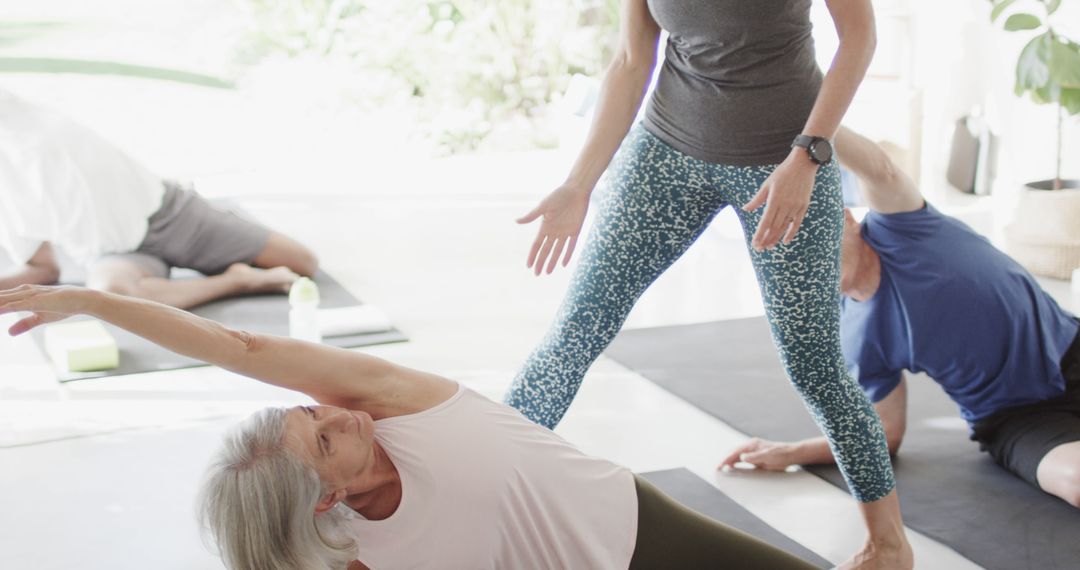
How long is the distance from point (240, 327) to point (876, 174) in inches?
79.2

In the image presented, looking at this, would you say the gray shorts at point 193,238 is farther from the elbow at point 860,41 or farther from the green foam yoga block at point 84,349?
the elbow at point 860,41

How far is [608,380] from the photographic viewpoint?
315 centimetres

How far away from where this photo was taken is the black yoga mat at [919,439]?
2197 mm

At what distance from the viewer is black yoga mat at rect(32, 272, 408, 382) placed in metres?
3.24

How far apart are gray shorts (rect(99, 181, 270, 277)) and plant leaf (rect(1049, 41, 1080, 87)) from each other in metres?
2.71

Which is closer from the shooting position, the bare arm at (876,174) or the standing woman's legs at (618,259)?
the standing woman's legs at (618,259)

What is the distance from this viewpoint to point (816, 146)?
5.75ft

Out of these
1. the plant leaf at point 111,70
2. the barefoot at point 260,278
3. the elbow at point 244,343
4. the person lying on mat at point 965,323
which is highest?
the elbow at point 244,343

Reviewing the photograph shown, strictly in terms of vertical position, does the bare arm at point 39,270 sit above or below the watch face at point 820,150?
below

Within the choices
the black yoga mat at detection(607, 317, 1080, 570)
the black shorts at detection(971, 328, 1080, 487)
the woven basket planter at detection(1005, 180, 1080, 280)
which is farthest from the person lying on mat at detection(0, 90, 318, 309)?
the woven basket planter at detection(1005, 180, 1080, 280)

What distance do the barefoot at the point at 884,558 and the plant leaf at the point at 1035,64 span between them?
8.22ft

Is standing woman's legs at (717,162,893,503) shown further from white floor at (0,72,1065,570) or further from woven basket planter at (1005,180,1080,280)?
woven basket planter at (1005,180,1080,280)

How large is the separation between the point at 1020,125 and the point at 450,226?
2.47 metres

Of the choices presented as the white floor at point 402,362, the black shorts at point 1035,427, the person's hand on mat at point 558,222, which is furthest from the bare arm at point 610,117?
the black shorts at point 1035,427
